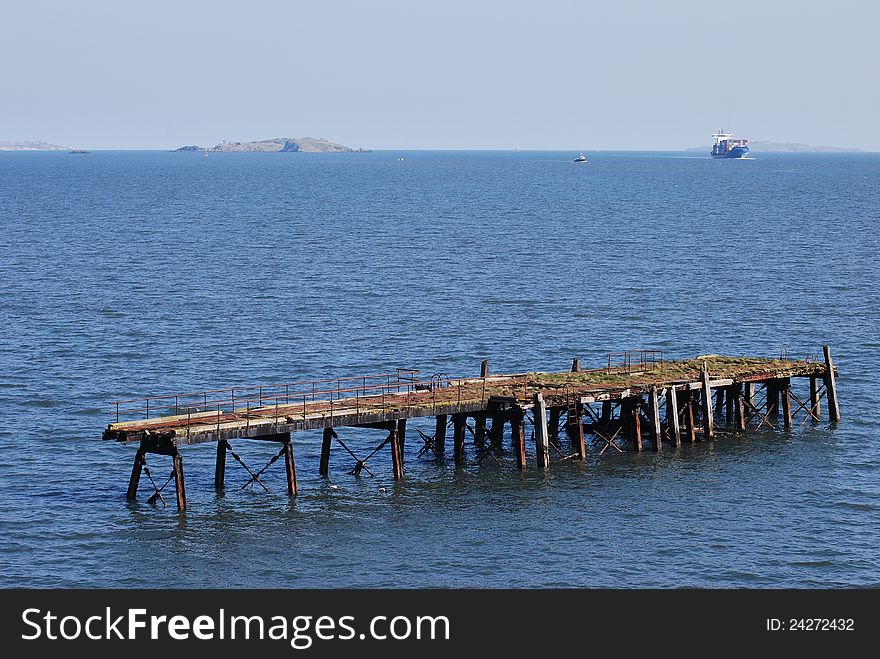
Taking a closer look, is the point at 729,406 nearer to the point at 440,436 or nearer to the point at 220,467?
the point at 440,436

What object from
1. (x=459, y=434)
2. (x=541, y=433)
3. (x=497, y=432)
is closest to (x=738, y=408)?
(x=541, y=433)

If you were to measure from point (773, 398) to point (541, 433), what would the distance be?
51.9 feet

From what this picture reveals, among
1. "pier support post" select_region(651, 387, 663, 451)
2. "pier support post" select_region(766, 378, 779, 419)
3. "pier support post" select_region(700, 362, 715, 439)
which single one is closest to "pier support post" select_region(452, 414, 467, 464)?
"pier support post" select_region(651, 387, 663, 451)

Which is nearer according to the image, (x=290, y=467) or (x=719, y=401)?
(x=290, y=467)

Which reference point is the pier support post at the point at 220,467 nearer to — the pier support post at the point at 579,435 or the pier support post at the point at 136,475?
the pier support post at the point at 136,475

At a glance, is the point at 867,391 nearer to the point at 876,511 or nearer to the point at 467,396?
the point at 876,511

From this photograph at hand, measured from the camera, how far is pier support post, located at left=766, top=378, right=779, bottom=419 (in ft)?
228

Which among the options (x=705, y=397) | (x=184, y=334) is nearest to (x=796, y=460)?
(x=705, y=397)

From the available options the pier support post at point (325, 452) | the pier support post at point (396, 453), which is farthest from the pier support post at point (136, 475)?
the pier support post at point (396, 453)

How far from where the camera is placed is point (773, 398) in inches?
2756

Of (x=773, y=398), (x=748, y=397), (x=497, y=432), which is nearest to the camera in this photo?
(x=497, y=432)
